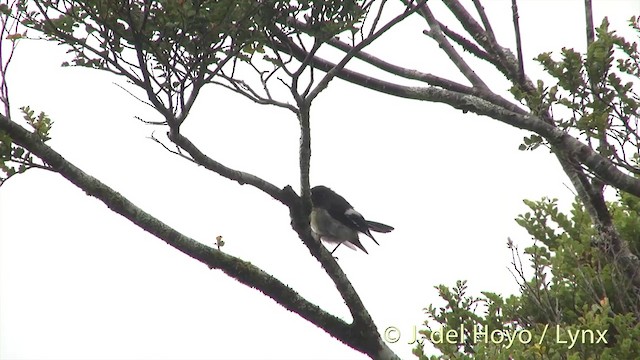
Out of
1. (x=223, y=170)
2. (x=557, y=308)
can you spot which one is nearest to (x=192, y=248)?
(x=223, y=170)

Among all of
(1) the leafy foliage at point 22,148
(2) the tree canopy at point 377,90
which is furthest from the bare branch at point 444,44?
(1) the leafy foliage at point 22,148

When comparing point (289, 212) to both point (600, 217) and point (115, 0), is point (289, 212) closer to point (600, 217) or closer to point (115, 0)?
point (115, 0)

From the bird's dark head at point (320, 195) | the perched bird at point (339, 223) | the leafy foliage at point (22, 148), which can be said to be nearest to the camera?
the leafy foliage at point (22, 148)

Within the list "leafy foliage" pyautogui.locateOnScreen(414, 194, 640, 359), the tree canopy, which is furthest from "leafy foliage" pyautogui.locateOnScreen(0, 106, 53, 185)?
"leafy foliage" pyautogui.locateOnScreen(414, 194, 640, 359)

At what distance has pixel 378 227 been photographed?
28.0 feet

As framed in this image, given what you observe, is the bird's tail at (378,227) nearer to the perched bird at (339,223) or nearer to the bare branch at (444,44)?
the perched bird at (339,223)

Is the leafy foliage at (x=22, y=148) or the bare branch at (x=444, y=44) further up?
the bare branch at (x=444, y=44)

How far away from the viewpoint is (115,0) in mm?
4254

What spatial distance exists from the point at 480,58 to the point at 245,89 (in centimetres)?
299

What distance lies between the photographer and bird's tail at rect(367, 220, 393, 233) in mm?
8531

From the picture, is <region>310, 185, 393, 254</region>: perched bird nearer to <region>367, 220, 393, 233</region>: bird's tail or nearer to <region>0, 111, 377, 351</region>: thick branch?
<region>367, 220, 393, 233</region>: bird's tail

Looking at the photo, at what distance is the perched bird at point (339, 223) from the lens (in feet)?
27.2

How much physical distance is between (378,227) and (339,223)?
1.67 ft

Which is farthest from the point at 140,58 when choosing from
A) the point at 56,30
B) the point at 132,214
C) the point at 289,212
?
the point at 289,212
